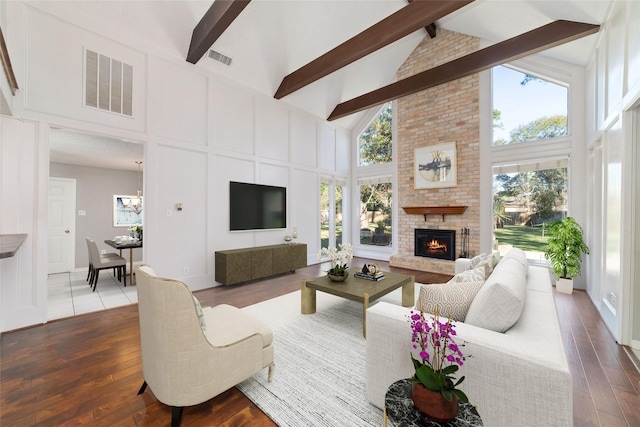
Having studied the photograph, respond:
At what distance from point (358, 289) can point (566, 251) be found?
3.62m

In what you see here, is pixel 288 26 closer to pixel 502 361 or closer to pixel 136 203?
pixel 136 203

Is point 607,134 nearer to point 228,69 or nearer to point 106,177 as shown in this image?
point 228,69

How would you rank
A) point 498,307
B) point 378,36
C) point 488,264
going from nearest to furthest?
point 498,307 < point 488,264 < point 378,36

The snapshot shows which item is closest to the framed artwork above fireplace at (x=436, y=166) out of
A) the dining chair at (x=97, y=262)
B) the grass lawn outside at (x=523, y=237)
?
the grass lawn outside at (x=523, y=237)

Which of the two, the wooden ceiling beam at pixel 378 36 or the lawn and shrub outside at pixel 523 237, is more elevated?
the wooden ceiling beam at pixel 378 36

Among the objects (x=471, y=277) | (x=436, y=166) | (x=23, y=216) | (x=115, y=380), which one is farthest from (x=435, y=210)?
(x=23, y=216)

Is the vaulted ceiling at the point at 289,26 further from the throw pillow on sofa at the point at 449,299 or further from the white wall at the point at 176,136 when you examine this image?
the throw pillow on sofa at the point at 449,299

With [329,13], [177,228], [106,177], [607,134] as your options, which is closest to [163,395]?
[177,228]

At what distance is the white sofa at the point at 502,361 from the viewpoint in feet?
3.60

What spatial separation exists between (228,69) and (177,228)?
2.87 m

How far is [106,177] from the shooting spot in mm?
6523

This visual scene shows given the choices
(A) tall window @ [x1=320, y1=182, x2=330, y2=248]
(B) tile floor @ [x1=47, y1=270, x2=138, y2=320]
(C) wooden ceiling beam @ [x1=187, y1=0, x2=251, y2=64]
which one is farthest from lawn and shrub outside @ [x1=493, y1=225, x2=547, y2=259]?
(B) tile floor @ [x1=47, y1=270, x2=138, y2=320]

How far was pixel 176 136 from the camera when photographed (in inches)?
160

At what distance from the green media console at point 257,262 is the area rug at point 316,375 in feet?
4.33
